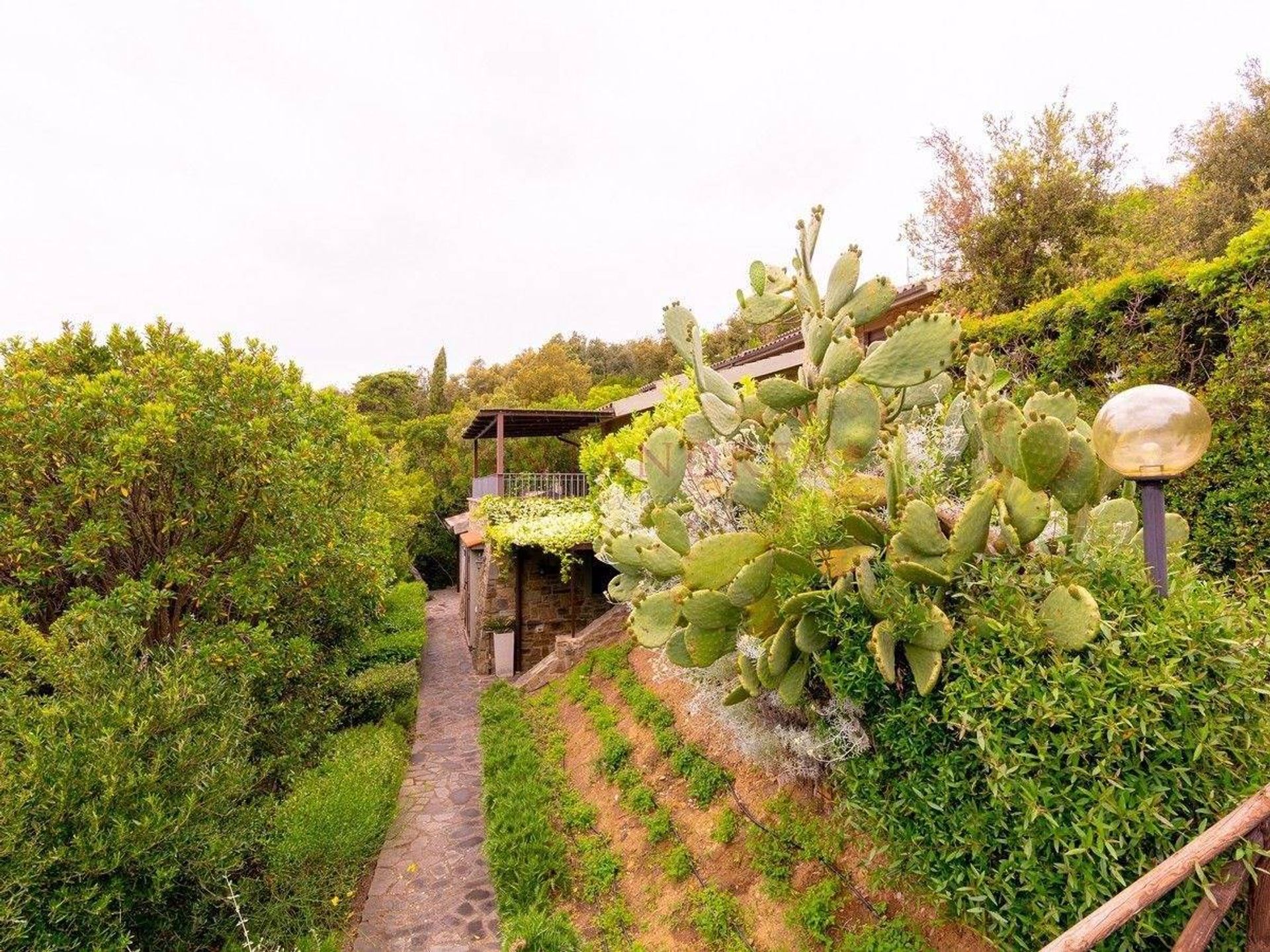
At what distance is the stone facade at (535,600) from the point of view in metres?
12.6

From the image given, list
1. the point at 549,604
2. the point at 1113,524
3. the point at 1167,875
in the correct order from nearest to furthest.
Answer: the point at 1167,875
the point at 1113,524
the point at 549,604

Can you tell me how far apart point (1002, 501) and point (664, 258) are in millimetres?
23423

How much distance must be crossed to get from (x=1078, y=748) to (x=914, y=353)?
1985 millimetres

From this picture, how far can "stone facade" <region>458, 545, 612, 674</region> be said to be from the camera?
12.6m

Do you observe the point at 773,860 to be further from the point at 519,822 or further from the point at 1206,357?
the point at 1206,357

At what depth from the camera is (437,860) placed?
6.41 meters

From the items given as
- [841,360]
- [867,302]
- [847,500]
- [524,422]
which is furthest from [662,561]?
[524,422]

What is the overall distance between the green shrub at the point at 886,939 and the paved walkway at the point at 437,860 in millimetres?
3547

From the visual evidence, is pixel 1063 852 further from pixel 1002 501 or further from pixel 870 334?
pixel 870 334

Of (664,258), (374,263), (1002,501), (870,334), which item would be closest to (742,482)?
(1002,501)

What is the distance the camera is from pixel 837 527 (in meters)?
2.92

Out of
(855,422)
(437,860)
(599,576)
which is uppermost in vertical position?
(855,422)

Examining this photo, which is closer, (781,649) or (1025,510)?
(1025,510)

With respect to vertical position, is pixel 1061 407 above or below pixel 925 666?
above
